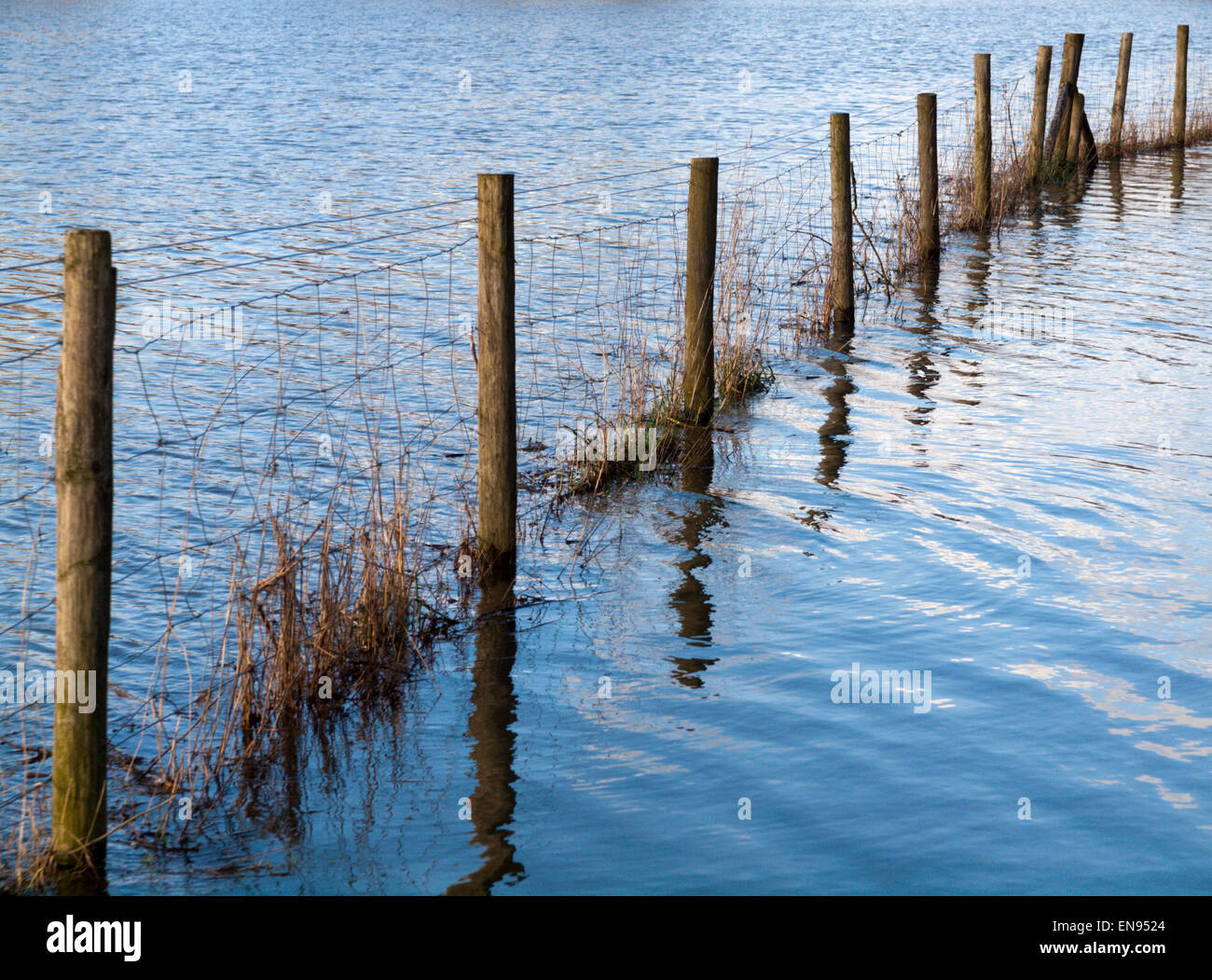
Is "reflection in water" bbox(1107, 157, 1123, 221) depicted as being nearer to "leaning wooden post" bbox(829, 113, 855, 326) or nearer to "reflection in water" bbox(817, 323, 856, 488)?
"leaning wooden post" bbox(829, 113, 855, 326)

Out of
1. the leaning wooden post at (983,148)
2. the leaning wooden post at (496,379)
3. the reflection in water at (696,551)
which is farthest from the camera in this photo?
the leaning wooden post at (983,148)

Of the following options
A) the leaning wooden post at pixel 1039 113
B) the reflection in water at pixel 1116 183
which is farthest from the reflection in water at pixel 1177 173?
the leaning wooden post at pixel 1039 113

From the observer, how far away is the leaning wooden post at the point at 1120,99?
21594 millimetres

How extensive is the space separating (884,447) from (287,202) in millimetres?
12159

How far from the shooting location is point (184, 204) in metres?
18.3

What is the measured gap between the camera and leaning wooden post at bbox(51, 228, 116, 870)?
3.90 metres

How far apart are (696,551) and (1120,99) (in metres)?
18.1

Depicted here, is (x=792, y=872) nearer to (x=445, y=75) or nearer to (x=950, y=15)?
(x=445, y=75)

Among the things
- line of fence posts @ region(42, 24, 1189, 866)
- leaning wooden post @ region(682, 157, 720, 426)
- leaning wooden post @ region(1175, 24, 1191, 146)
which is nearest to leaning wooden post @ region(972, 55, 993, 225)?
line of fence posts @ region(42, 24, 1189, 866)

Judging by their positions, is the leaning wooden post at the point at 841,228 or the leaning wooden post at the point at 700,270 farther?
the leaning wooden post at the point at 841,228

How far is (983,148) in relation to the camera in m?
15.7

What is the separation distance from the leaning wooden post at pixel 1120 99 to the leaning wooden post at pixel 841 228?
468 inches

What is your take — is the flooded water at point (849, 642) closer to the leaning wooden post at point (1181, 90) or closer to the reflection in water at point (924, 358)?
the reflection in water at point (924, 358)

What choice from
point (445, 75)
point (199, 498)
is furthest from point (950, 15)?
point (199, 498)
